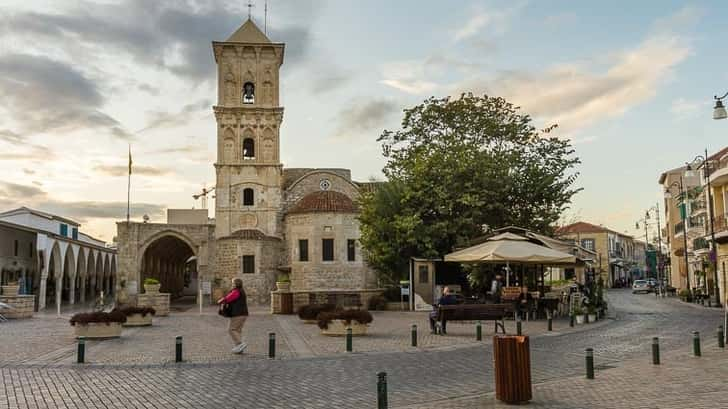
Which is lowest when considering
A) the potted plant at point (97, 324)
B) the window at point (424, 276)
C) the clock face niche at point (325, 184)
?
the potted plant at point (97, 324)

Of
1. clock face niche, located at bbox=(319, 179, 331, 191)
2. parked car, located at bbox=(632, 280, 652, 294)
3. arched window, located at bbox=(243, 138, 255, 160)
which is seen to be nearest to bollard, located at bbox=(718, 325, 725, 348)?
clock face niche, located at bbox=(319, 179, 331, 191)

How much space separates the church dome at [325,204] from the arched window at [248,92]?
900 centimetres

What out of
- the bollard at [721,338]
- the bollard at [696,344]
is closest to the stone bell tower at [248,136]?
the bollard at [721,338]

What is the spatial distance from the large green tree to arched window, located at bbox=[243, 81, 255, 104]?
2059 centimetres

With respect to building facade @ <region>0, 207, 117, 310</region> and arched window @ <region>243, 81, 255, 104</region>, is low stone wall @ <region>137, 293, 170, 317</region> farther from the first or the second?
arched window @ <region>243, 81, 255, 104</region>

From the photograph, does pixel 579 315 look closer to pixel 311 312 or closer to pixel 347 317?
pixel 347 317

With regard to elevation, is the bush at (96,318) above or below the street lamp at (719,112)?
below

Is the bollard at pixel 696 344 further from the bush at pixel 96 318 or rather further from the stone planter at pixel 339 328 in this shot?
the bush at pixel 96 318

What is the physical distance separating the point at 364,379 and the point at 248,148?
39385 mm

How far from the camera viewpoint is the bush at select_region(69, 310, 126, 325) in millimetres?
17438

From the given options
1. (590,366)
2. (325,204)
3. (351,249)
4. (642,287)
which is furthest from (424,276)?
(642,287)

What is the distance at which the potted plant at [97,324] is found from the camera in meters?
17.5

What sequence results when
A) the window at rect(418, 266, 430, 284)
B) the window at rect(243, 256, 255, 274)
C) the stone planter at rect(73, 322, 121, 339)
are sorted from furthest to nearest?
the window at rect(243, 256, 255, 274), the window at rect(418, 266, 430, 284), the stone planter at rect(73, 322, 121, 339)

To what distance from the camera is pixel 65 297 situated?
169 ft
